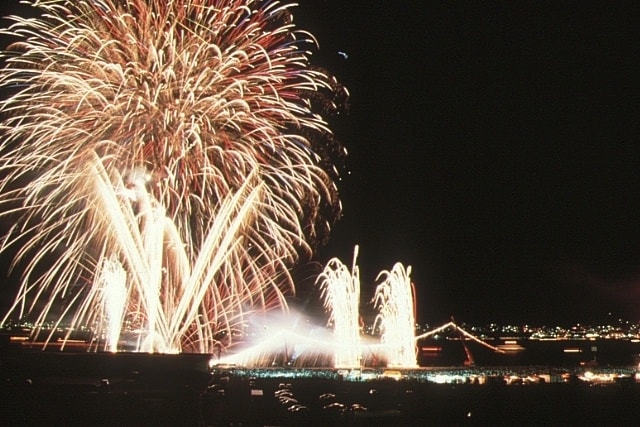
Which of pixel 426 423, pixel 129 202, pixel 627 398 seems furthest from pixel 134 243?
pixel 627 398

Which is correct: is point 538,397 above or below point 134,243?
below

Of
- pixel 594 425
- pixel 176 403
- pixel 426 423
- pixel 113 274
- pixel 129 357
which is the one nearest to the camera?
pixel 176 403

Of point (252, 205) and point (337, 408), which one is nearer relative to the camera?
point (337, 408)

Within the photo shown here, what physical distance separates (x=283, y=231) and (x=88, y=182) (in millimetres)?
6046

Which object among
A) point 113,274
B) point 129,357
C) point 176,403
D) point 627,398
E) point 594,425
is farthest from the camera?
point 627,398

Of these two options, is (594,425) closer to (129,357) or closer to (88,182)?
(129,357)

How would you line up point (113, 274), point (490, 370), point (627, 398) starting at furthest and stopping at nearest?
1. point (490, 370)
2. point (627, 398)
3. point (113, 274)

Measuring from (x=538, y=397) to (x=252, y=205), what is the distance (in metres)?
14.7

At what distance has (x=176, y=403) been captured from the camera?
672 inches

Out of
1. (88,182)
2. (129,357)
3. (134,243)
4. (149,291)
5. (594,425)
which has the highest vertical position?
(88,182)

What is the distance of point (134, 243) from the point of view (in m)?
21.7

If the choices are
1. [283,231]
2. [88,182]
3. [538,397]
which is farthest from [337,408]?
[538,397]

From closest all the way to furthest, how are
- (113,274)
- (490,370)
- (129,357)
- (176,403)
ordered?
(176,403), (129,357), (113,274), (490,370)

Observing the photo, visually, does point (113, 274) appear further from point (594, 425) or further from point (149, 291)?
point (594, 425)
